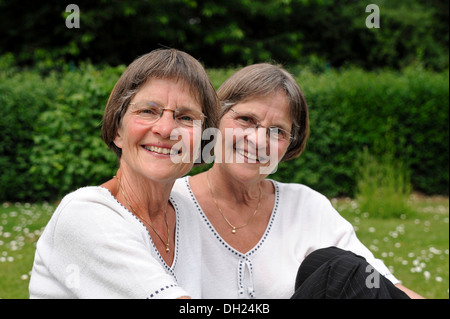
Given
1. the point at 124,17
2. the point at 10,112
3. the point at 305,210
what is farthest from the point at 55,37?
the point at 305,210

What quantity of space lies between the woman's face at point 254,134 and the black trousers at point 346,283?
61 cm

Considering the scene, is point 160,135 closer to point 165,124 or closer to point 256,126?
point 165,124

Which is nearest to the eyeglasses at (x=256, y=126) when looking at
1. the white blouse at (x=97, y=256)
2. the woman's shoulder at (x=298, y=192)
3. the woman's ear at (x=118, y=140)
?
the woman's shoulder at (x=298, y=192)

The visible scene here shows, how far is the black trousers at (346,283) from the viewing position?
5.64 feet

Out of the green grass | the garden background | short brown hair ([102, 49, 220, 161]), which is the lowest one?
the green grass

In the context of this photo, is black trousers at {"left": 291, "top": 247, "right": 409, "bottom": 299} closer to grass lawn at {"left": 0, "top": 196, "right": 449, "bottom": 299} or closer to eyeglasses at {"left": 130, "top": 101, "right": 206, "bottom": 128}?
eyeglasses at {"left": 130, "top": 101, "right": 206, "bottom": 128}

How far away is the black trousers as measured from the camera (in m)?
1.72

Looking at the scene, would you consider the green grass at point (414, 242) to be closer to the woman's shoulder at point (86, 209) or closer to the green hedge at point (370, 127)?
the green hedge at point (370, 127)

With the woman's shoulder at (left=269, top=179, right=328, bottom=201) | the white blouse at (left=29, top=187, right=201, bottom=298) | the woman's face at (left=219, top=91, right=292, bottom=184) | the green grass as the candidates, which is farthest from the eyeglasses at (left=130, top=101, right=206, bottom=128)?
the green grass

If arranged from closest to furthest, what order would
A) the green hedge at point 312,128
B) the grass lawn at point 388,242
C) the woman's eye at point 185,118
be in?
1. the woman's eye at point 185,118
2. the grass lawn at point 388,242
3. the green hedge at point 312,128

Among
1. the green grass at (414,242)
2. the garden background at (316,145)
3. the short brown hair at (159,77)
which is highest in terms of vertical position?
the short brown hair at (159,77)

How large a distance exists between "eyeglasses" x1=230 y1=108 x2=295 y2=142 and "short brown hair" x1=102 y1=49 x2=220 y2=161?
0.42m

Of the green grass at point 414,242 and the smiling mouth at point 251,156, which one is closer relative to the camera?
the smiling mouth at point 251,156
